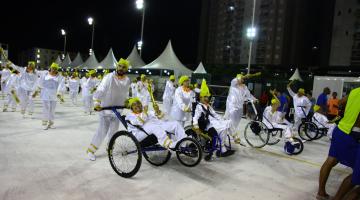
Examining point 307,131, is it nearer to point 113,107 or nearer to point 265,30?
point 113,107

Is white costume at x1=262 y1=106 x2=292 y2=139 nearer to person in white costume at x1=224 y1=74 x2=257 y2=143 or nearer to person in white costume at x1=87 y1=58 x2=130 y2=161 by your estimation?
person in white costume at x1=224 y1=74 x2=257 y2=143

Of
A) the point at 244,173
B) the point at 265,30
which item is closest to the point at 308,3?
the point at 265,30

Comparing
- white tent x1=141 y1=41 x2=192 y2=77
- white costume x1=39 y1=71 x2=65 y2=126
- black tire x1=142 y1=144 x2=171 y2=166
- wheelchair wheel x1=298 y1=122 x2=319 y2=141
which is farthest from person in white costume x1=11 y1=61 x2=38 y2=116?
white tent x1=141 y1=41 x2=192 y2=77

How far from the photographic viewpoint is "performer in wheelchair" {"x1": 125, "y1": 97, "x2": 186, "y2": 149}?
Answer: 5.39 m

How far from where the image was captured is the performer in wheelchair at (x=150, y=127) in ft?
17.7

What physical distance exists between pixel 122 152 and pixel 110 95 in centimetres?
116

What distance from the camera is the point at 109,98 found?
599 cm

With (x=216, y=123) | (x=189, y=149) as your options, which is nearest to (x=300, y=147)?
(x=216, y=123)

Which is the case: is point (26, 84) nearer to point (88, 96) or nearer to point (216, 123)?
point (88, 96)

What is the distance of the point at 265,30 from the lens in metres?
81.8

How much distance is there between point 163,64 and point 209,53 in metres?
75.0

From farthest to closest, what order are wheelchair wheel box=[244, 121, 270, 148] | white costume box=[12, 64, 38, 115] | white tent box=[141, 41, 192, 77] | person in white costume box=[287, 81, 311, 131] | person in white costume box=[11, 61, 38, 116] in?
white tent box=[141, 41, 192, 77]
white costume box=[12, 64, 38, 115]
person in white costume box=[11, 61, 38, 116]
person in white costume box=[287, 81, 311, 131]
wheelchair wheel box=[244, 121, 270, 148]

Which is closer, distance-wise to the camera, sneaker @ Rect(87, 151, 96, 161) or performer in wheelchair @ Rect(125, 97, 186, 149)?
performer in wheelchair @ Rect(125, 97, 186, 149)

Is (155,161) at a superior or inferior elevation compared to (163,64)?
inferior
